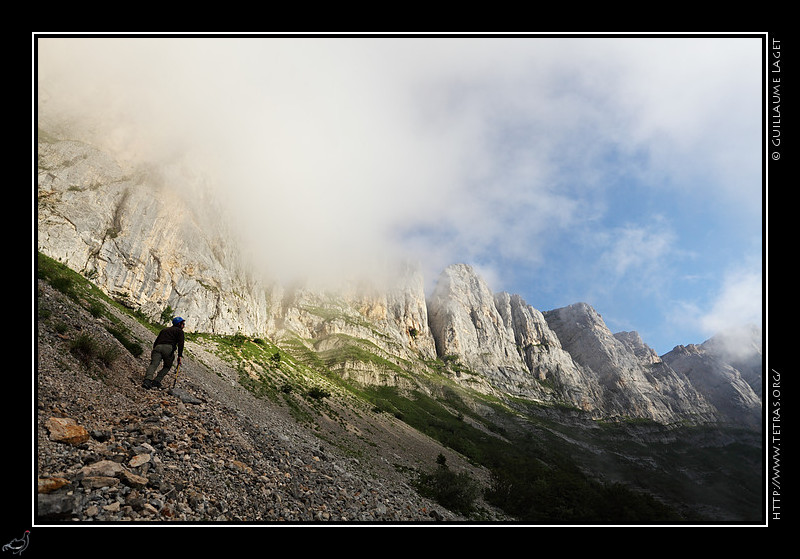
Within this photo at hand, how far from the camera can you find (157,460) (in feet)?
26.2

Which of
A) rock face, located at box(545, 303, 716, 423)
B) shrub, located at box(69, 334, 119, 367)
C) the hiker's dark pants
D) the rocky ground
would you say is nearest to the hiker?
the hiker's dark pants

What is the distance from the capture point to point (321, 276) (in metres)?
154

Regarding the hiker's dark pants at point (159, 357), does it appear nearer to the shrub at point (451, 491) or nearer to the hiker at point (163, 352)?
the hiker at point (163, 352)

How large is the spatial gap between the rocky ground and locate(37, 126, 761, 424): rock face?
4883 centimetres

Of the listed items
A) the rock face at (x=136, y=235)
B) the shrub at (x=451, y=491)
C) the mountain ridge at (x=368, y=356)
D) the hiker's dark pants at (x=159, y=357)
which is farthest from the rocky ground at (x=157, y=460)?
the rock face at (x=136, y=235)

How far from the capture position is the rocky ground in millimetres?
6613
